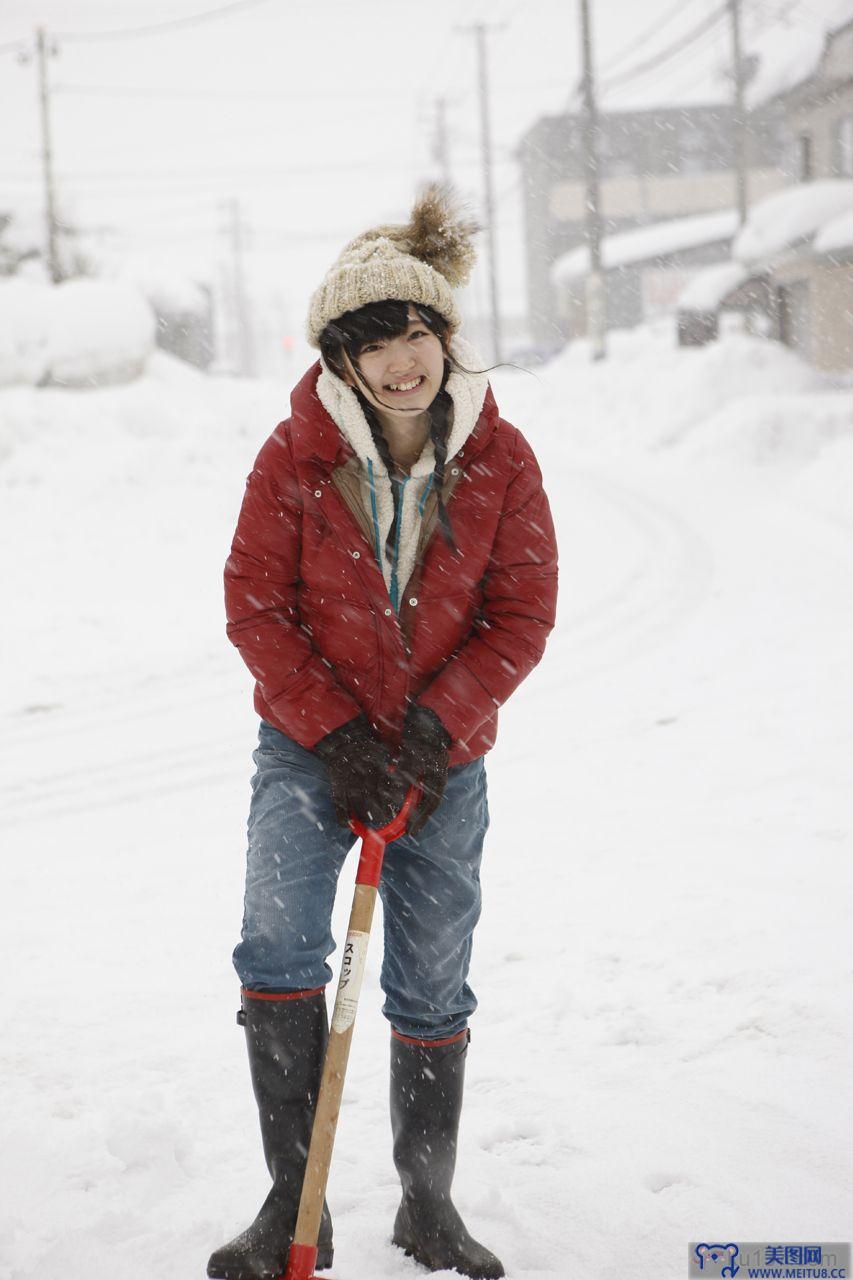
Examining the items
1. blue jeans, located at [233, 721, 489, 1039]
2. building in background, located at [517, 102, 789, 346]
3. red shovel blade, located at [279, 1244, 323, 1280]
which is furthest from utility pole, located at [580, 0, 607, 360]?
red shovel blade, located at [279, 1244, 323, 1280]

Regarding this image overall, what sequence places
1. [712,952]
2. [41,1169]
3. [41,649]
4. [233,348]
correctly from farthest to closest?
[233,348] → [41,649] → [712,952] → [41,1169]

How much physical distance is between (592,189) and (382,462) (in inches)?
975

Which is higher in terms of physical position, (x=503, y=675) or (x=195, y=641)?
(x=503, y=675)

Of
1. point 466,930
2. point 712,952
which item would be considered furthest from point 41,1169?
point 712,952

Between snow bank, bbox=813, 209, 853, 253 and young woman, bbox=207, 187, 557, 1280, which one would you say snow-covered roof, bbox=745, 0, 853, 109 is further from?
young woman, bbox=207, 187, 557, 1280

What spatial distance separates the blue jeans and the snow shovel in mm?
78

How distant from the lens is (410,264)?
2.23m

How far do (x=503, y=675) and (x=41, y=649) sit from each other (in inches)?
258

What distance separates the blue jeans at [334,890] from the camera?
2223 mm

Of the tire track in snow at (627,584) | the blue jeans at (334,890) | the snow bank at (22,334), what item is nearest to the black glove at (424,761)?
the blue jeans at (334,890)

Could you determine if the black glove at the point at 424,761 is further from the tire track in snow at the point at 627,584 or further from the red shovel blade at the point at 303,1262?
the tire track in snow at the point at 627,584

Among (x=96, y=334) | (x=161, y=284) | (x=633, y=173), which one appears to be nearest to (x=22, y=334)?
(x=96, y=334)

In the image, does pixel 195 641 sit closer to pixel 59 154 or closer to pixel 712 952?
pixel 712 952

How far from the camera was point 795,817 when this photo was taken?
434 cm
